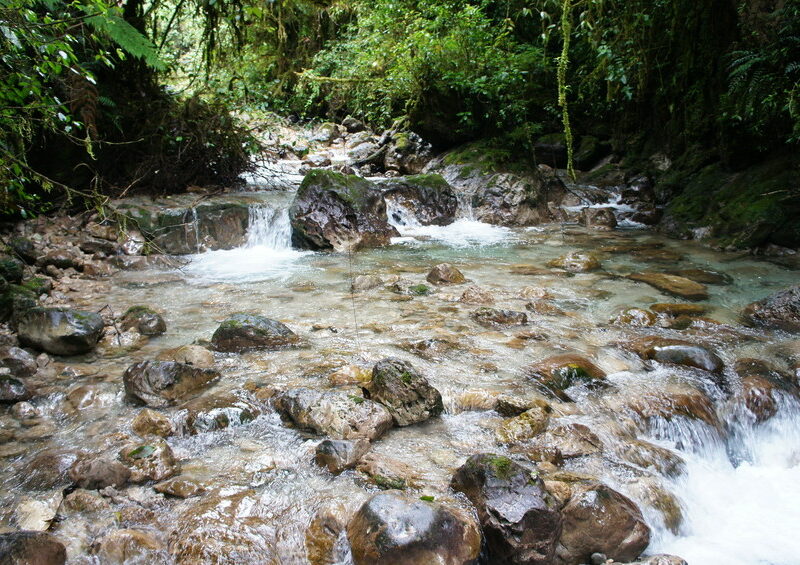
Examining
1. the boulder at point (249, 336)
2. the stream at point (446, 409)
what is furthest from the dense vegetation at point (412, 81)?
the stream at point (446, 409)

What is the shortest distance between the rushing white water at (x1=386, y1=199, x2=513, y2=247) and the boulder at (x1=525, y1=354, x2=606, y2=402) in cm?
458

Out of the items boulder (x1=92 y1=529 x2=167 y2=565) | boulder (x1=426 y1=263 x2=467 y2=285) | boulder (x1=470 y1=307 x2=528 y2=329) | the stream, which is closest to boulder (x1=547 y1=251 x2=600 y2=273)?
the stream

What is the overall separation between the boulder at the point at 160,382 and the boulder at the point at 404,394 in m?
1.09

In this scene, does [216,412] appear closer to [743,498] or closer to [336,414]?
[336,414]

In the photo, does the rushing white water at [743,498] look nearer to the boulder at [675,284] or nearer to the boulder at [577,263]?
the boulder at [675,284]

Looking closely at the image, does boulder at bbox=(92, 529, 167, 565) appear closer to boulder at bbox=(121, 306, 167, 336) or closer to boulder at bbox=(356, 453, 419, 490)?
boulder at bbox=(356, 453, 419, 490)

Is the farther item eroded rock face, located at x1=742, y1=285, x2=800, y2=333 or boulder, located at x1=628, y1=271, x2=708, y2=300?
boulder, located at x1=628, y1=271, x2=708, y2=300

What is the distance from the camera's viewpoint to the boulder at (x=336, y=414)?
2682 millimetres

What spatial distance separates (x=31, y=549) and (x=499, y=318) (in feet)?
10.8

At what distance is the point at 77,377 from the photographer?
3264 mm

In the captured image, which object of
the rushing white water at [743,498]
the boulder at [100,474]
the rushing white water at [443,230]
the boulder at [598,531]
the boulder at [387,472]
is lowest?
the rushing white water at [743,498]

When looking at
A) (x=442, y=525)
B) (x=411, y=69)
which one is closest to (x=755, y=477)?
(x=442, y=525)

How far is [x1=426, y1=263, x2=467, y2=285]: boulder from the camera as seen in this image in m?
5.46

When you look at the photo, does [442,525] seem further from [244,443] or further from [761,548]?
[761,548]
